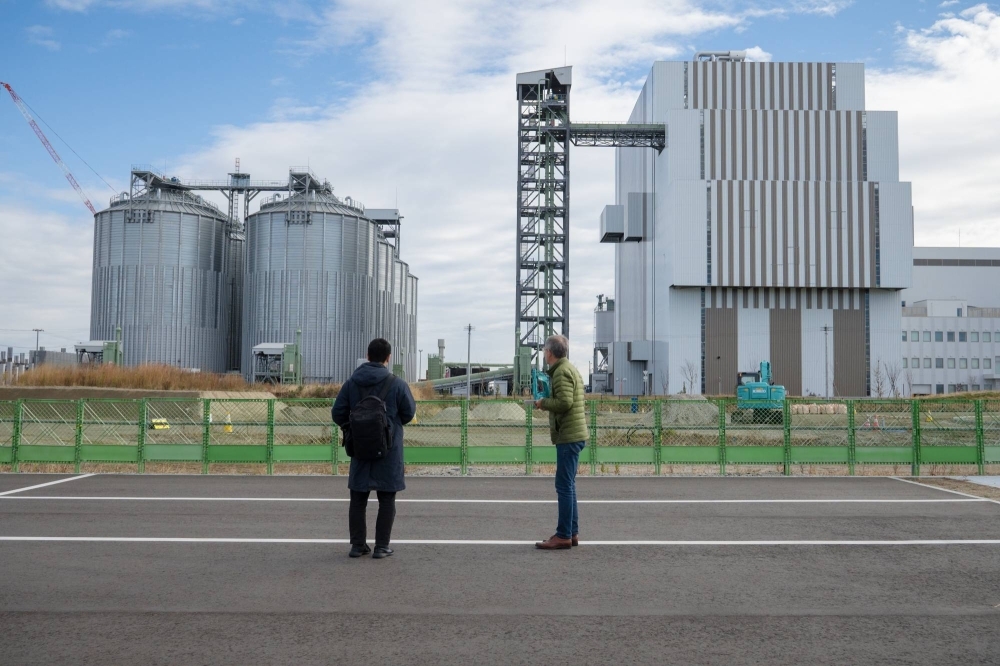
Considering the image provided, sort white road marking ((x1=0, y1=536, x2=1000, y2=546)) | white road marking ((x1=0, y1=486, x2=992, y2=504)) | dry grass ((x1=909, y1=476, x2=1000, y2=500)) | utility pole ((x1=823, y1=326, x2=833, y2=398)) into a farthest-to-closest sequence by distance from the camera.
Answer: utility pole ((x1=823, y1=326, x2=833, y2=398)) < dry grass ((x1=909, y1=476, x2=1000, y2=500)) < white road marking ((x1=0, y1=486, x2=992, y2=504)) < white road marking ((x1=0, y1=536, x2=1000, y2=546))

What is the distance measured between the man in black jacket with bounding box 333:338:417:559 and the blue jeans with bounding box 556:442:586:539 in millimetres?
1467

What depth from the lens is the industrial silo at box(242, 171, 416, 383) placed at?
205ft

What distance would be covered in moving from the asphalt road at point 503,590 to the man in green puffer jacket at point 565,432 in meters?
0.27

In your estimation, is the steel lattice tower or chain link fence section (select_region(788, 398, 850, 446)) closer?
chain link fence section (select_region(788, 398, 850, 446))

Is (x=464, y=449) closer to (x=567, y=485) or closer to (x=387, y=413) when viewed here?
(x=567, y=485)

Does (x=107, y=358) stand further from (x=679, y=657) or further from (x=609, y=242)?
(x=679, y=657)

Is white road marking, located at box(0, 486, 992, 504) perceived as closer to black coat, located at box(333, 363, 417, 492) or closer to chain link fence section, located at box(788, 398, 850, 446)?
black coat, located at box(333, 363, 417, 492)

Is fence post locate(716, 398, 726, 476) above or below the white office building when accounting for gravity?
below

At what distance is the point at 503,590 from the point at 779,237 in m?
62.9

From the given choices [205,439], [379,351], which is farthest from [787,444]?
[205,439]

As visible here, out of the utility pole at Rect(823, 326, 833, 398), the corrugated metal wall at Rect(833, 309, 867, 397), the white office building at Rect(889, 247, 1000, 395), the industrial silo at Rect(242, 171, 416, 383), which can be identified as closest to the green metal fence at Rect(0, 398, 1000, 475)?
the industrial silo at Rect(242, 171, 416, 383)

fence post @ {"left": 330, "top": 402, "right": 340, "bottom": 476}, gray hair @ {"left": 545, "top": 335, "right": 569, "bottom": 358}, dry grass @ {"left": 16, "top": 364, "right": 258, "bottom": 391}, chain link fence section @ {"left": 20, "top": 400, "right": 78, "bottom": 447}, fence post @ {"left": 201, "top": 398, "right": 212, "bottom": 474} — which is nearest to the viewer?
gray hair @ {"left": 545, "top": 335, "right": 569, "bottom": 358}

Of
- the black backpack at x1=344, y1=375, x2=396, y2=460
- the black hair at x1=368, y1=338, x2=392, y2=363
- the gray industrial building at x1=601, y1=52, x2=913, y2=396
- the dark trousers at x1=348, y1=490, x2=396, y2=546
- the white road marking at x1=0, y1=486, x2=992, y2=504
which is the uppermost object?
the gray industrial building at x1=601, y1=52, x2=913, y2=396

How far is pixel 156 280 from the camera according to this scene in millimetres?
62344
